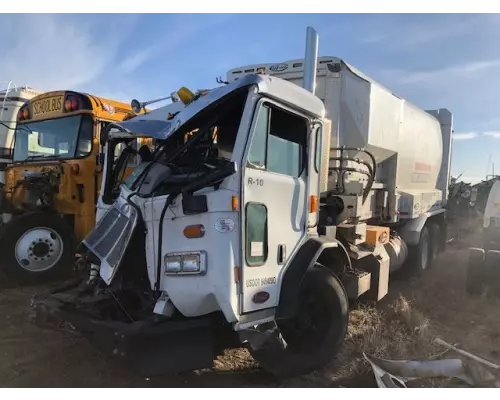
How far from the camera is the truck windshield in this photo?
6.96 metres

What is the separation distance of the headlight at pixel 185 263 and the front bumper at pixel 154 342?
36 cm

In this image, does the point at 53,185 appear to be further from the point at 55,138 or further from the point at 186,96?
the point at 186,96

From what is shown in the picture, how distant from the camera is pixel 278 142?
3.78 m

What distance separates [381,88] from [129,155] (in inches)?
137

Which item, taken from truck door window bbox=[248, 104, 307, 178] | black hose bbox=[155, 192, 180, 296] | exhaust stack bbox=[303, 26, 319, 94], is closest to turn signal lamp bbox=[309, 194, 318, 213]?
truck door window bbox=[248, 104, 307, 178]

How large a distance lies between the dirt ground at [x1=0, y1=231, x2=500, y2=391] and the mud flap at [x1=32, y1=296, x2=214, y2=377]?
1.89 feet

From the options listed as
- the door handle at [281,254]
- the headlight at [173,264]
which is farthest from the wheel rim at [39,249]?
the door handle at [281,254]

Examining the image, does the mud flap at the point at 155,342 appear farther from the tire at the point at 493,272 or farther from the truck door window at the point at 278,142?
the tire at the point at 493,272

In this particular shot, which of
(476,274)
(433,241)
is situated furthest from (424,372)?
(433,241)

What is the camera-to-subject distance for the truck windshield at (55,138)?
274 inches

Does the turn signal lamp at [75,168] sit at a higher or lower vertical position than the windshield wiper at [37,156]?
lower

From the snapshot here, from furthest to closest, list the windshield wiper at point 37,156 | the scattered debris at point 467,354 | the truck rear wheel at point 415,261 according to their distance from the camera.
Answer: the truck rear wheel at point 415,261 < the windshield wiper at point 37,156 < the scattered debris at point 467,354

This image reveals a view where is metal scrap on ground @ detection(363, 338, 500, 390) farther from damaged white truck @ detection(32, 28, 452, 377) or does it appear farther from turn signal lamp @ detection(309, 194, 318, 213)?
turn signal lamp @ detection(309, 194, 318, 213)
